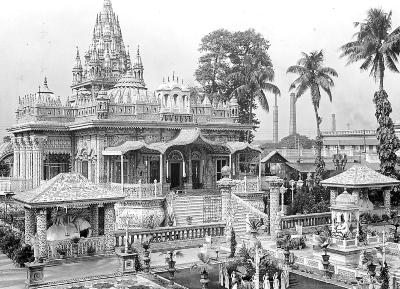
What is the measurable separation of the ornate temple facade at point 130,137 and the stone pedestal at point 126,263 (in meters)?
12.5

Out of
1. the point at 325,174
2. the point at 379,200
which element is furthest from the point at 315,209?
the point at 325,174

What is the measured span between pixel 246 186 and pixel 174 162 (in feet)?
15.5

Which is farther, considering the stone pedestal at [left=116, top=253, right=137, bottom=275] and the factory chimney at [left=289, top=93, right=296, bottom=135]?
the factory chimney at [left=289, top=93, right=296, bottom=135]

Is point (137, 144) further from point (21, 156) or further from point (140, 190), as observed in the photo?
point (21, 156)

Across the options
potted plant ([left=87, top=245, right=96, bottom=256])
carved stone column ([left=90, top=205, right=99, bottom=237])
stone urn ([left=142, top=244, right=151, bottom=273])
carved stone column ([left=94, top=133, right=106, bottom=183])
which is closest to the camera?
stone urn ([left=142, top=244, right=151, bottom=273])

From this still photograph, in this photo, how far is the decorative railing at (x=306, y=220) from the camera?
87.4 ft

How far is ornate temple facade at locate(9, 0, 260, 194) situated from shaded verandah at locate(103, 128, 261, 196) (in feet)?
0.19

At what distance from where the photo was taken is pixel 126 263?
59.4 ft

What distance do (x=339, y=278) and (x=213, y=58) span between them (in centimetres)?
3098

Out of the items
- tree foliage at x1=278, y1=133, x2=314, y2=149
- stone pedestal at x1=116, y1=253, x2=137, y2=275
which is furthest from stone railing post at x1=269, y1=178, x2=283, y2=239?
tree foliage at x1=278, y1=133, x2=314, y2=149

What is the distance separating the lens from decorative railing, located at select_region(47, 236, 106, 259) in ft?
64.0

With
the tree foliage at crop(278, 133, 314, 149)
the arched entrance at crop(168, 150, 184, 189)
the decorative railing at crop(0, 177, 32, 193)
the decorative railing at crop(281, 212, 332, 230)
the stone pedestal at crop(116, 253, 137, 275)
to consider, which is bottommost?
the stone pedestal at crop(116, 253, 137, 275)

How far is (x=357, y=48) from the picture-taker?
118 feet

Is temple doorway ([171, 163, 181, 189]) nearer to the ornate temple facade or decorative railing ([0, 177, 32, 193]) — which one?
the ornate temple facade
